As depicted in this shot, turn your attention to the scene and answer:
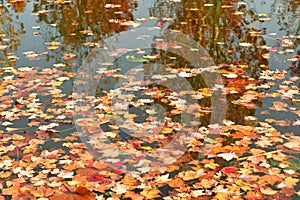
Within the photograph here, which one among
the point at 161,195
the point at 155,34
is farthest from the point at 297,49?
the point at 161,195

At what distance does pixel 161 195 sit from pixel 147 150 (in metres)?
0.61

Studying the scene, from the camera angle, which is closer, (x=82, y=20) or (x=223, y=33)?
(x=223, y=33)

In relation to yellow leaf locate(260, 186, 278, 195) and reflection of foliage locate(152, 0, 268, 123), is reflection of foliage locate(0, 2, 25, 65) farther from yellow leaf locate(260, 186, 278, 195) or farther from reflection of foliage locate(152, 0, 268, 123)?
yellow leaf locate(260, 186, 278, 195)

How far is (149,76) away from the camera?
495cm

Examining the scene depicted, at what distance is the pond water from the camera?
12.3 ft

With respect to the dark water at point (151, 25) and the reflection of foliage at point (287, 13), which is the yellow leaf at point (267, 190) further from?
the reflection of foliage at point (287, 13)

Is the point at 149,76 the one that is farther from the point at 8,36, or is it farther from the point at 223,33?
the point at 8,36

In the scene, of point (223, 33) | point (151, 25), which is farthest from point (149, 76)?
point (151, 25)

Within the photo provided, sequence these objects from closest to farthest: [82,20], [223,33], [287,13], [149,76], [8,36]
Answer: [149,76]
[223,33]
[8,36]
[82,20]
[287,13]

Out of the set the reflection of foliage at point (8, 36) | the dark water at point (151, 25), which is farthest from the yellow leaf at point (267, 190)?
the reflection of foliage at point (8, 36)

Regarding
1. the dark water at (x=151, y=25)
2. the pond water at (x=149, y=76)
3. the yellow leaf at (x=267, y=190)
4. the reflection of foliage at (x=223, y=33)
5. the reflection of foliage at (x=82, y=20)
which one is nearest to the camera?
the yellow leaf at (x=267, y=190)

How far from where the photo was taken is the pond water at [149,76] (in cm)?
375

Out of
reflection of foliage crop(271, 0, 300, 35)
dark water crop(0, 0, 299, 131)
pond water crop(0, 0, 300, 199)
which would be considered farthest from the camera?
reflection of foliage crop(271, 0, 300, 35)

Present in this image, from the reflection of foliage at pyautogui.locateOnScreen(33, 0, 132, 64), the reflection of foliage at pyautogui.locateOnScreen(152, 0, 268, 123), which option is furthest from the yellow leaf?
the reflection of foliage at pyautogui.locateOnScreen(33, 0, 132, 64)
